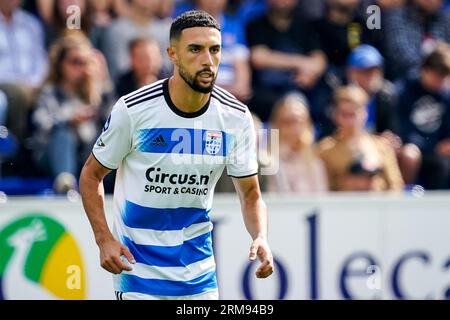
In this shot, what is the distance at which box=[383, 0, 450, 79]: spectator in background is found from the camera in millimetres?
11375

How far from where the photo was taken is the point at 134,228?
20.2ft

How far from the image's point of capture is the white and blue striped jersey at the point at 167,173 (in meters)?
6.07

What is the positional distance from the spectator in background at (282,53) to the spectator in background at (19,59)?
212 centimetres

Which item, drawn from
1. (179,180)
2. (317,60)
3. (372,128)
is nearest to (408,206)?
(372,128)

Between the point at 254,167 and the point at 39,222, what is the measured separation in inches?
129

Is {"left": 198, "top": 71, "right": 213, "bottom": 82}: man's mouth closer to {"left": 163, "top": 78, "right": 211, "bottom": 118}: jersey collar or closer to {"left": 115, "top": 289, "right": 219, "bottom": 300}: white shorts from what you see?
{"left": 163, "top": 78, "right": 211, "bottom": 118}: jersey collar

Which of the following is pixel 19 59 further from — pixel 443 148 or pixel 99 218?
pixel 99 218

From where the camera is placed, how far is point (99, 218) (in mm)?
6012

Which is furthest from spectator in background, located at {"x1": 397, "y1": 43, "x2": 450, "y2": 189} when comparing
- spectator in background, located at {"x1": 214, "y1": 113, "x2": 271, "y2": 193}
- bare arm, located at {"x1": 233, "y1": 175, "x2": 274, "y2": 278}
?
bare arm, located at {"x1": 233, "y1": 175, "x2": 274, "y2": 278}

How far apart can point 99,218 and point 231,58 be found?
478 cm

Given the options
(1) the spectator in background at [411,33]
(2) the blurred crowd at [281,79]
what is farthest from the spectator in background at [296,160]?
(1) the spectator in background at [411,33]

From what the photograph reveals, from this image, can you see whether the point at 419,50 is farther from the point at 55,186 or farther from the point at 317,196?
the point at 55,186

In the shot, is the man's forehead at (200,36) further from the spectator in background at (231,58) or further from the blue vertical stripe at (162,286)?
the spectator in background at (231,58)

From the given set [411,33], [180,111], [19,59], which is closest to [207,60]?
[180,111]
